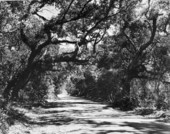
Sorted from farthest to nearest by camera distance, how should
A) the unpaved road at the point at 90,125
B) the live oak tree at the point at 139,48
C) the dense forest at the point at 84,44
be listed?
the live oak tree at the point at 139,48, the dense forest at the point at 84,44, the unpaved road at the point at 90,125

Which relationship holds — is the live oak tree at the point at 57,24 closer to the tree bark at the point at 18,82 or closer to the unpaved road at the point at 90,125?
the tree bark at the point at 18,82

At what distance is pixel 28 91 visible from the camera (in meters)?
39.0

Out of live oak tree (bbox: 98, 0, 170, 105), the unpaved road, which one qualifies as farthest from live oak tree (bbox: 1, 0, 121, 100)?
live oak tree (bbox: 98, 0, 170, 105)

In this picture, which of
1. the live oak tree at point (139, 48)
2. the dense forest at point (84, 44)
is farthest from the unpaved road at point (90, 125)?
the live oak tree at point (139, 48)

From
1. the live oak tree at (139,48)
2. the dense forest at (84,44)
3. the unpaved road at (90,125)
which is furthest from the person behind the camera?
the live oak tree at (139,48)

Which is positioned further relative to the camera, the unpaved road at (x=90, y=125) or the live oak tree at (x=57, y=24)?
the live oak tree at (x=57, y=24)

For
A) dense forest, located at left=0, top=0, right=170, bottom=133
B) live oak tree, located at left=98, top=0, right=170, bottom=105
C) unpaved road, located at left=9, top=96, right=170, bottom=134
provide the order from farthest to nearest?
live oak tree, located at left=98, top=0, right=170, bottom=105 < dense forest, located at left=0, top=0, right=170, bottom=133 < unpaved road, located at left=9, top=96, right=170, bottom=134

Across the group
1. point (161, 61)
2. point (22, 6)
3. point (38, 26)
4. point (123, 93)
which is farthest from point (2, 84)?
point (161, 61)

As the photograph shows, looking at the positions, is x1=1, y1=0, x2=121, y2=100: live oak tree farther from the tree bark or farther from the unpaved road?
the unpaved road

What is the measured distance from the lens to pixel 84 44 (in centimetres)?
2669

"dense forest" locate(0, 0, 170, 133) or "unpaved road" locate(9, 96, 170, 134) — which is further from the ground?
"dense forest" locate(0, 0, 170, 133)

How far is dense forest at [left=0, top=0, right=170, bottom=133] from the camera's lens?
22.1m

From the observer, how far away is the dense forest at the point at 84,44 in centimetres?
2212

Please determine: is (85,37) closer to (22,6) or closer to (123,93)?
(22,6)
